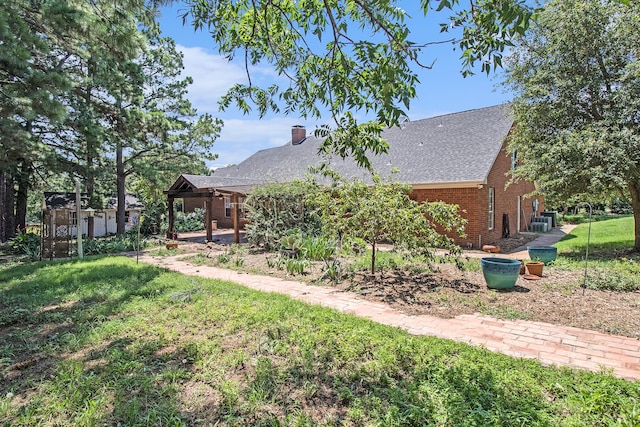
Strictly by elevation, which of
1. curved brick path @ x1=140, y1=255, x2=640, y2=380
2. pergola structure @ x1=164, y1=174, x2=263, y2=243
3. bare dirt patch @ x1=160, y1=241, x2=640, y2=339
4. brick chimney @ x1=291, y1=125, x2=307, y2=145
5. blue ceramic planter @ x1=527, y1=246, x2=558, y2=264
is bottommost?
curved brick path @ x1=140, y1=255, x2=640, y2=380

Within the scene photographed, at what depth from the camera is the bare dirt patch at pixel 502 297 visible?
505 centimetres

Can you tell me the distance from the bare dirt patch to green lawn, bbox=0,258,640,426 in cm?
165

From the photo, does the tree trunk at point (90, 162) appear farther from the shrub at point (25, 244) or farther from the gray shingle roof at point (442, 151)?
the gray shingle roof at point (442, 151)

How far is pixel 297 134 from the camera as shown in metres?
25.6

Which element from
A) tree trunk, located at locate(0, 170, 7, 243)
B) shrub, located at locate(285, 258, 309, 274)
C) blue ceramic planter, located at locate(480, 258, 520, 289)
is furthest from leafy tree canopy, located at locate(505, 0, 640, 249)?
tree trunk, located at locate(0, 170, 7, 243)

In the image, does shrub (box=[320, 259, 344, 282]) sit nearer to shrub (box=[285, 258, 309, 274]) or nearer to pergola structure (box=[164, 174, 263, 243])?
shrub (box=[285, 258, 309, 274])

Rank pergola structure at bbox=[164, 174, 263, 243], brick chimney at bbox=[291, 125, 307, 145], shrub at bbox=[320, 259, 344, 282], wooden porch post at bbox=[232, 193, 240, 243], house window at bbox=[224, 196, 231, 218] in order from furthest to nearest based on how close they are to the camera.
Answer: brick chimney at bbox=[291, 125, 307, 145], house window at bbox=[224, 196, 231, 218], pergola structure at bbox=[164, 174, 263, 243], wooden porch post at bbox=[232, 193, 240, 243], shrub at bbox=[320, 259, 344, 282]

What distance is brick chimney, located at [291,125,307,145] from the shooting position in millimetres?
25391

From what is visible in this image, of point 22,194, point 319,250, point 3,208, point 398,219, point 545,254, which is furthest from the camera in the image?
point 22,194

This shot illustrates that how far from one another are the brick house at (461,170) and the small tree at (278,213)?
114 centimetres

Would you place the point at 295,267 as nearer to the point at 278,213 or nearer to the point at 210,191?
the point at 278,213

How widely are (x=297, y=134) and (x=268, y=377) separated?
2343 centimetres

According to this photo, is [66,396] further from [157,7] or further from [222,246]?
[222,246]

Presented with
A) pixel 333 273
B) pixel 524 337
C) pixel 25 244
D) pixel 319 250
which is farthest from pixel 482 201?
pixel 25 244
